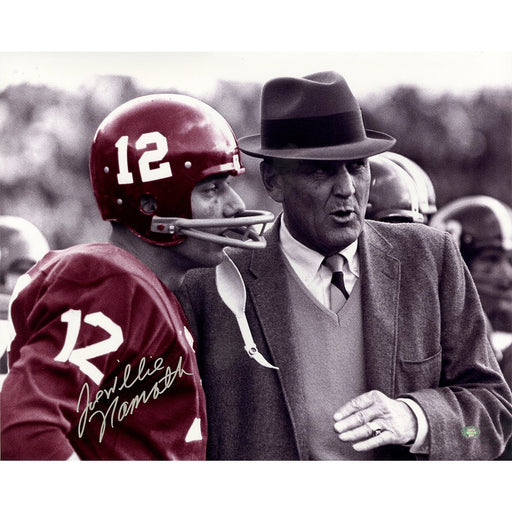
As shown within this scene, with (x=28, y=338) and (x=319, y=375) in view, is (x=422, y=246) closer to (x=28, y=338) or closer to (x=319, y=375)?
(x=319, y=375)

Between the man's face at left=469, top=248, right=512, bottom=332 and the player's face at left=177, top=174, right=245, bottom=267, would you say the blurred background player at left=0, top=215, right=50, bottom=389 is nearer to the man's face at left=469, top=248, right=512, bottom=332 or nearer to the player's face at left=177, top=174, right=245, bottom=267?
the player's face at left=177, top=174, right=245, bottom=267

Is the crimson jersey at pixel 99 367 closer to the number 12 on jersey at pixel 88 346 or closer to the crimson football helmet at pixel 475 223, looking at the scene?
the number 12 on jersey at pixel 88 346

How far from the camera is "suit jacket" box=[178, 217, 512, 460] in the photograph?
3.73m

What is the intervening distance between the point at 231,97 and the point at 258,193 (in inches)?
17.2

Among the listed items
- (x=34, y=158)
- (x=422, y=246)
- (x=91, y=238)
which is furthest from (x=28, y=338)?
(x=422, y=246)

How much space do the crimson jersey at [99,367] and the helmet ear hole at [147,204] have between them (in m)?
0.22

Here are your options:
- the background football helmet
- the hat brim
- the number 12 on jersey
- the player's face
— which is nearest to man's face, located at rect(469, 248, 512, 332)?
the background football helmet

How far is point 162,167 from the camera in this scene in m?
3.45

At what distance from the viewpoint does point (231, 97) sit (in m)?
3.92

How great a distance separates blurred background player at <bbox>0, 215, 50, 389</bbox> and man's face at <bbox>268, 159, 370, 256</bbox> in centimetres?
109
